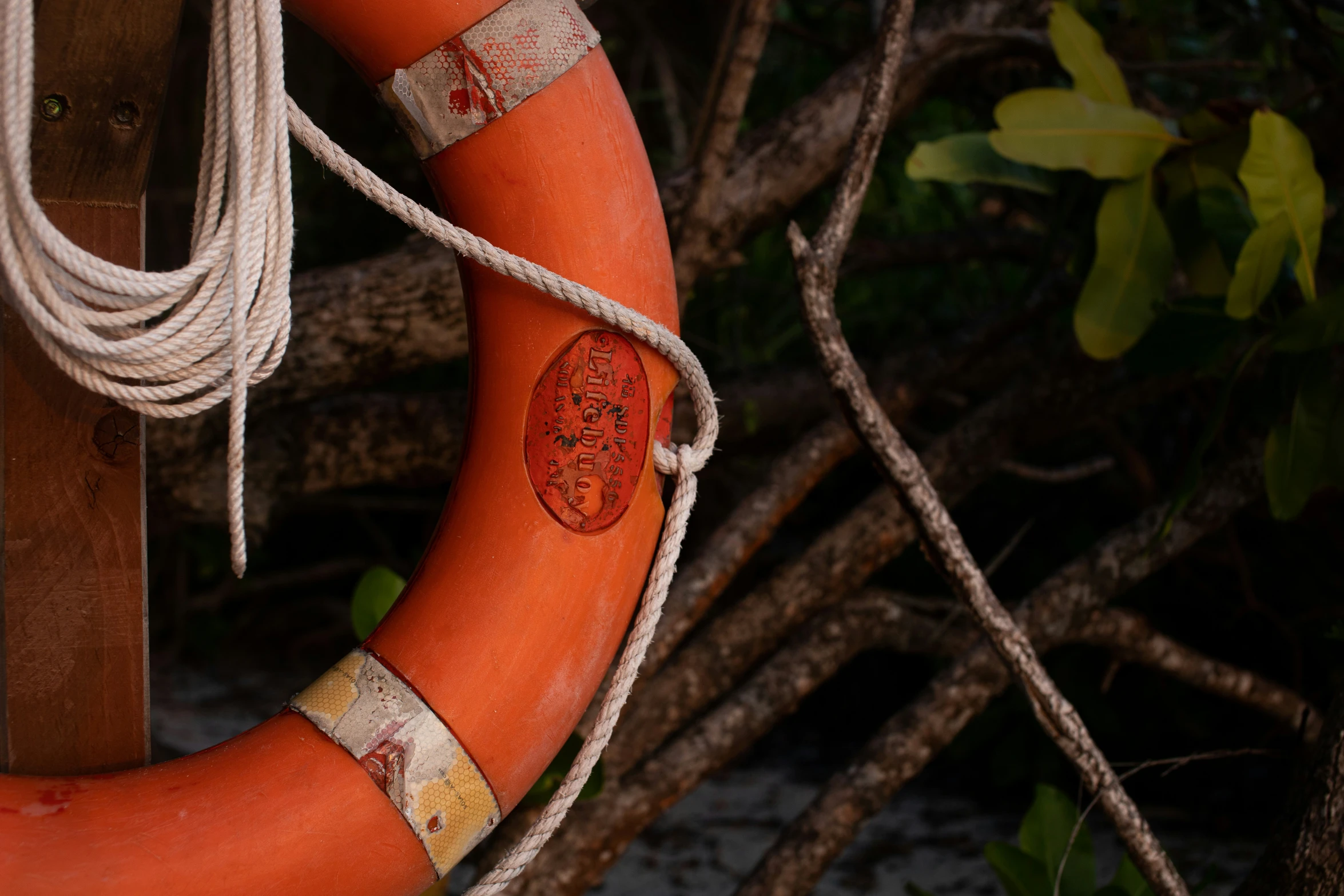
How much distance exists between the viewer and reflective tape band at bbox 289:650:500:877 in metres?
0.78

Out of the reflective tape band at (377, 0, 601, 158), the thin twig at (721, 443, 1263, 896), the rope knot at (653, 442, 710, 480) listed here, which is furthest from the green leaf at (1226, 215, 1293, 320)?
the reflective tape band at (377, 0, 601, 158)

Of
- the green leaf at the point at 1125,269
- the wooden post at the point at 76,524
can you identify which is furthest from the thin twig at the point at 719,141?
the wooden post at the point at 76,524

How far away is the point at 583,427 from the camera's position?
82 centimetres

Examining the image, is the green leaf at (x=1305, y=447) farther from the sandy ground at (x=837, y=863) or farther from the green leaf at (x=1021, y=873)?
the sandy ground at (x=837, y=863)

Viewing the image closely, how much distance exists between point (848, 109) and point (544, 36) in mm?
1133

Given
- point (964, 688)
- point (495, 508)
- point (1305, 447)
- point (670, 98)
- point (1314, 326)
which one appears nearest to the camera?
point (495, 508)

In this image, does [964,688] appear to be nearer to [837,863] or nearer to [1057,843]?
[1057,843]

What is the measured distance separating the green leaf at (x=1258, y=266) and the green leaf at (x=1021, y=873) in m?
0.72

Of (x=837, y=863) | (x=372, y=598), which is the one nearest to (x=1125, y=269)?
(x=372, y=598)

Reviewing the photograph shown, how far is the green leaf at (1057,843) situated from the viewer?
129 centimetres

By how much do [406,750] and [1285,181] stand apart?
1.17 meters

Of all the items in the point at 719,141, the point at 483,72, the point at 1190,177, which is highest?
the point at 483,72

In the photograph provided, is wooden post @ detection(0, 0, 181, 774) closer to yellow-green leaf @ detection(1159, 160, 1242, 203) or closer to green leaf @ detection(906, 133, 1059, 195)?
green leaf @ detection(906, 133, 1059, 195)

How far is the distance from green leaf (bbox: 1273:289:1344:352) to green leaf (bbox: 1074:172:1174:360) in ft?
0.64
